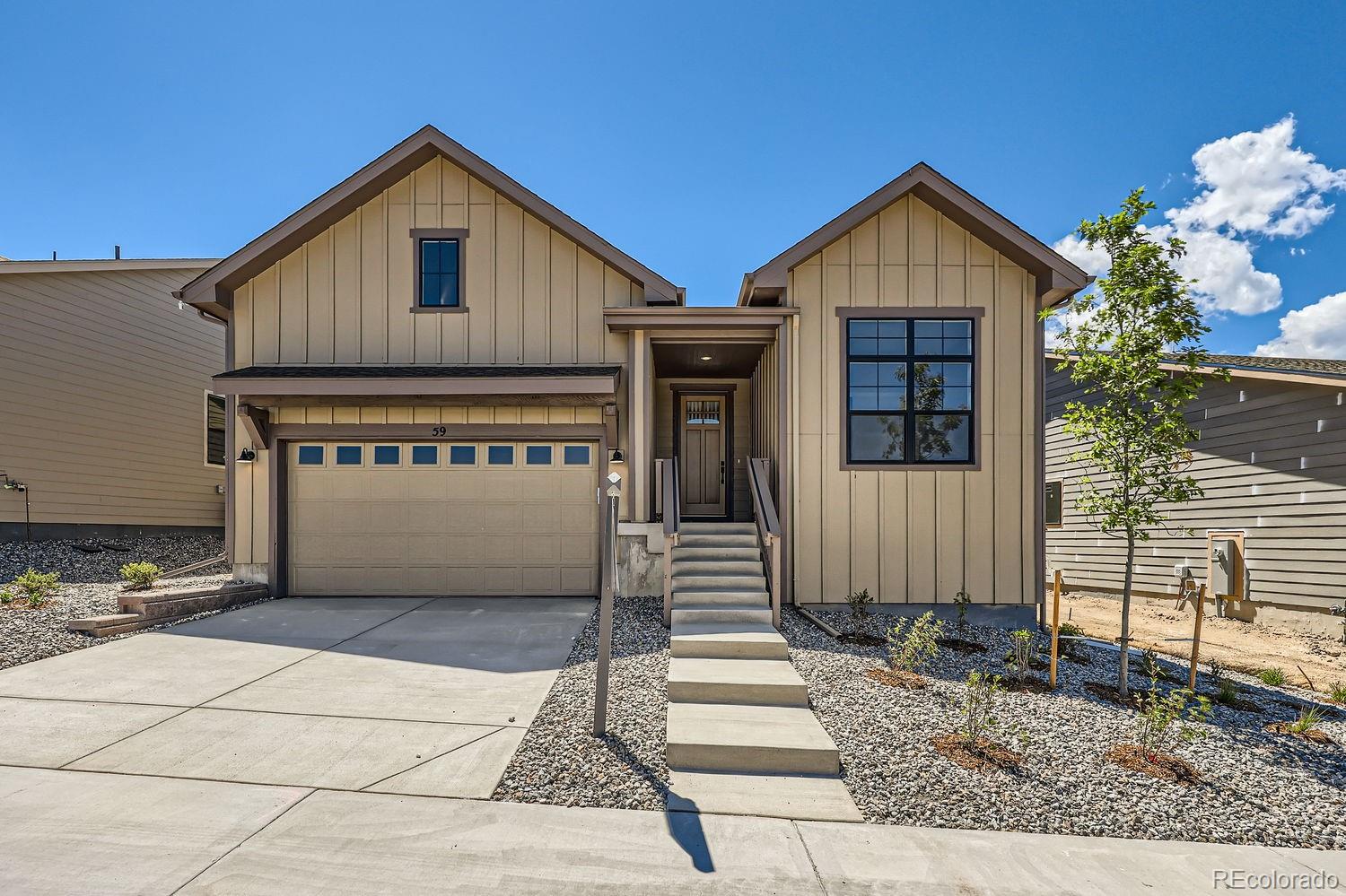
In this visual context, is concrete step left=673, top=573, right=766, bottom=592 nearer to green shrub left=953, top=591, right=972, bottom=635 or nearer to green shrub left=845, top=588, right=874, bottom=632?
green shrub left=845, top=588, right=874, bottom=632

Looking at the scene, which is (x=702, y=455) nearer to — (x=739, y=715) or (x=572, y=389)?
(x=572, y=389)

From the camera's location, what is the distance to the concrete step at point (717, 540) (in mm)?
8062

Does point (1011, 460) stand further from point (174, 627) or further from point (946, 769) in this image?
point (174, 627)

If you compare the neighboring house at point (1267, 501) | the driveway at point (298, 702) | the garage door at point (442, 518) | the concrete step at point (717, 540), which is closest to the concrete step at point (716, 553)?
the concrete step at point (717, 540)

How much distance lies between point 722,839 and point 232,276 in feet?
31.3

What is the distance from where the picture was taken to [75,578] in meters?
9.70

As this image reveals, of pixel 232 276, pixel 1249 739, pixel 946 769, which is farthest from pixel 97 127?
pixel 1249 739

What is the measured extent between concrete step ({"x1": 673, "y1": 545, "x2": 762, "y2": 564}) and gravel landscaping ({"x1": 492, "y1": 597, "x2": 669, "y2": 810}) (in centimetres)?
190

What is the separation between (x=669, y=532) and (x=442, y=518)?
3.65 meters

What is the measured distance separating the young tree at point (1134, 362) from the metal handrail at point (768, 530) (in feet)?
9.89

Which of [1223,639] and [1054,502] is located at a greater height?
[1054,502]

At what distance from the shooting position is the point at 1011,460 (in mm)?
8195

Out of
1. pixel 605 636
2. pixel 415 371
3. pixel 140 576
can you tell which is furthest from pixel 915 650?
pixel 140 576

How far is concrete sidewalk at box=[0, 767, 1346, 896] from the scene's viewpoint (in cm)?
276
